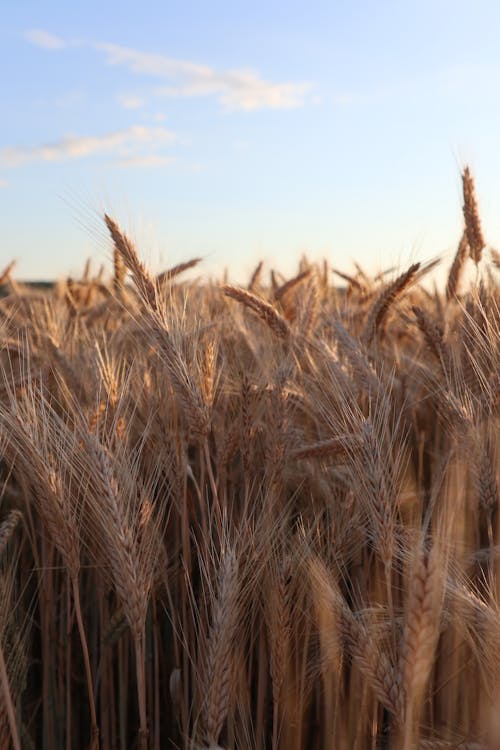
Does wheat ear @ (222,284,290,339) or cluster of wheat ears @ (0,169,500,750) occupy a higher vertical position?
wheat ear @ (222,284,290,339)

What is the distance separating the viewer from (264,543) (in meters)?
1.80

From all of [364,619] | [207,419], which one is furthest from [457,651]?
[207,419]

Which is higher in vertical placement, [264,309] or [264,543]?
[264,309]

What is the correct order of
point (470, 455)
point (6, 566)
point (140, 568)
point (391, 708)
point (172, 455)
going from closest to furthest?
point (391, 708) < point (140, 568) < point (470, 455) < point (172, 455) < point (6, 566)

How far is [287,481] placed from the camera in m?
2.35

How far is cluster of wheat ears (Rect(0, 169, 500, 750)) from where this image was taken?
1530 millimetres

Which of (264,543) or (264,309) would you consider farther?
(264,309)

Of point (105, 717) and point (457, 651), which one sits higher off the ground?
point (457, 651)

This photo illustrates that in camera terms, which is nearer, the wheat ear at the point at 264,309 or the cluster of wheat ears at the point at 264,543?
the cluster of wheat ears at the point at 264,543

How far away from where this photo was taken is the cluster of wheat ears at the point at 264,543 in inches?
60.2

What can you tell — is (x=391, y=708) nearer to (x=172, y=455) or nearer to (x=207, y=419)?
(x=207, y=419)

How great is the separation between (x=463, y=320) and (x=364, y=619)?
108cm

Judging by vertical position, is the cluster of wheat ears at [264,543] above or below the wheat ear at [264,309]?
below

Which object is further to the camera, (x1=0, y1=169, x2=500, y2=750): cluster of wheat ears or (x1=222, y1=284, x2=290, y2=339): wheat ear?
(x1=222, y1=284, x2=290, y2=339): wheat ear
